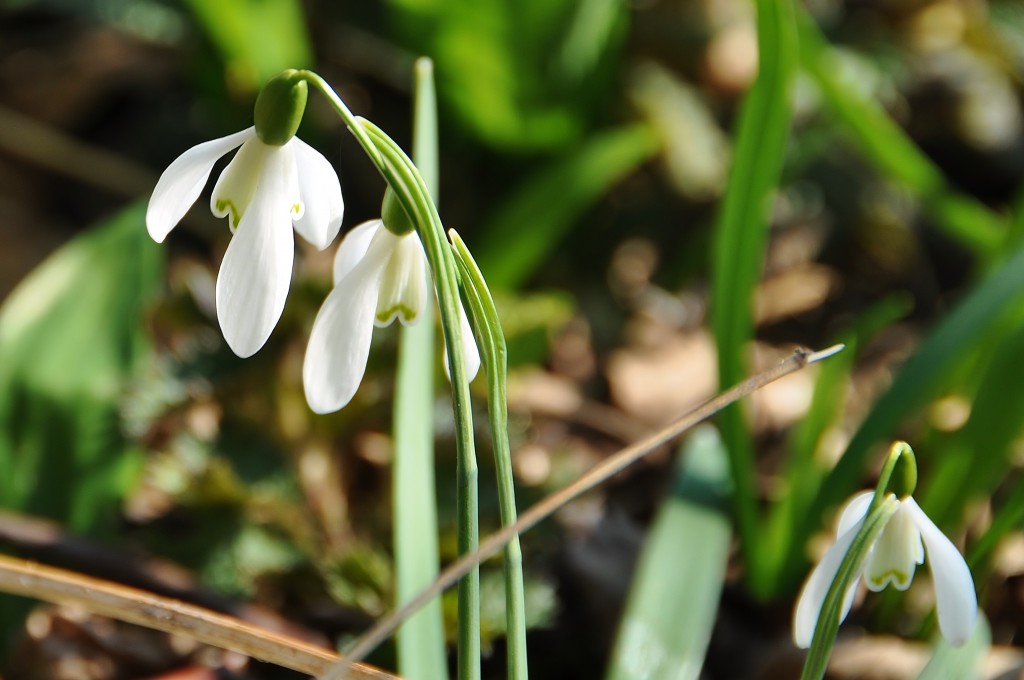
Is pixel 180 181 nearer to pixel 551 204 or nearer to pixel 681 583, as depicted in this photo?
pixel 681 583

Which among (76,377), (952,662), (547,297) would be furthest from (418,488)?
(547,297)

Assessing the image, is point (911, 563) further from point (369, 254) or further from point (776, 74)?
point (776, 74)

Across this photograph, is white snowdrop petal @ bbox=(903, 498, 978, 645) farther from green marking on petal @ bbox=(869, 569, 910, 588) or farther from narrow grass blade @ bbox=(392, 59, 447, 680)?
narrow grass blade @ bbox=(392, 59, 447, 680)

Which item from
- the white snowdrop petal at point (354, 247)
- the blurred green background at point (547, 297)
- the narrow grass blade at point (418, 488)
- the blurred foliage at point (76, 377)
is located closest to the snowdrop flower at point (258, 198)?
the white snowdrop petal at point (354, 247)

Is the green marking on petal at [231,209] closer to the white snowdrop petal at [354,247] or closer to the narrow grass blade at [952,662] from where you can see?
the white snowdrop petal at [354,247]

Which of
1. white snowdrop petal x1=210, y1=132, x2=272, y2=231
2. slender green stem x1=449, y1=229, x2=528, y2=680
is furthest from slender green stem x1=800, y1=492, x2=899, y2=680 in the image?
white snowdrop petal x1=210, y1=132, x2=272, y2=231

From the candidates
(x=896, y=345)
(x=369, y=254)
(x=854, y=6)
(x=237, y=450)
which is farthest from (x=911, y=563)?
(x=854, y=6)

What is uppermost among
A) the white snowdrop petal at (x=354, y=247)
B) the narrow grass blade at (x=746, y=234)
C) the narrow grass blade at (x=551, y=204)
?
the narrow grass blade at (x=551, y=204)
